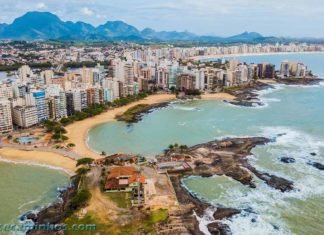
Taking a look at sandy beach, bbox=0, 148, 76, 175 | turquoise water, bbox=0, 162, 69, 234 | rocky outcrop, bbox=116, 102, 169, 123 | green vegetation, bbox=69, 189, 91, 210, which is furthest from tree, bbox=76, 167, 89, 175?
rocky outcrop, bbox=116, 102, 169, 123

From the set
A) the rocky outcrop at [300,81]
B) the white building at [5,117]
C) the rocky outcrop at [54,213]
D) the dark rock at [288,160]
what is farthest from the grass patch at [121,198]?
the rocky outcrop at [300,81]

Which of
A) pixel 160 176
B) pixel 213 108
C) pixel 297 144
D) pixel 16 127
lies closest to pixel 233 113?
pixel 213 108

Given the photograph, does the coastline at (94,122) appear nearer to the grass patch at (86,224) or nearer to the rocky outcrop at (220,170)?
the rocky outcrop at (220,170)

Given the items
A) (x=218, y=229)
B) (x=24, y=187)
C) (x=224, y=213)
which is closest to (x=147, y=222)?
(x=218, y=229)

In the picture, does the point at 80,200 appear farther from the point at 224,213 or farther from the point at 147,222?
the point at 224,213

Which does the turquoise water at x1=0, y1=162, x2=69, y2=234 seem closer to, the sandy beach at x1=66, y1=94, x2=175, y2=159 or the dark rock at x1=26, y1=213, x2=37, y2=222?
the dark rock at x1=26, y1=213, x2=37, y2=222

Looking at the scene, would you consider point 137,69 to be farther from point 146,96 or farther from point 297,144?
point 297,144
